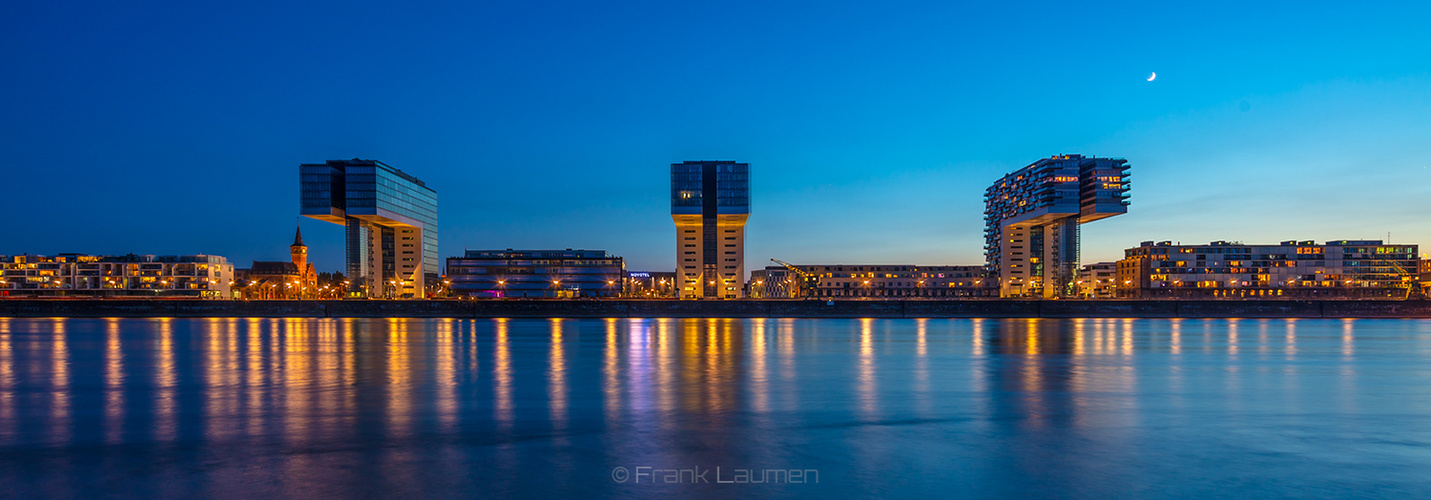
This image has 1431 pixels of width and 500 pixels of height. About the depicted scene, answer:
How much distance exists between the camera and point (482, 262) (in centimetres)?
17400

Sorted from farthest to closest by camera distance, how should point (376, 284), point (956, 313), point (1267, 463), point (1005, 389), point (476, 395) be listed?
1. point (376, 284)
2. point (956, 313)
3. point (1005, 389)
4. point (476, 395)
5. point (1267, 463)

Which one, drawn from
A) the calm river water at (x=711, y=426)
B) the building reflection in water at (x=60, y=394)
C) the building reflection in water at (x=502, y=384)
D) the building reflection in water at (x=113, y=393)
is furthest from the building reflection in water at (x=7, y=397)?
the building reflection in water at (x=502, y=384)

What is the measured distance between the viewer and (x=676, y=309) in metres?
74.6

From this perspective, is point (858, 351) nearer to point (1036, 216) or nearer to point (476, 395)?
point (476, 395)

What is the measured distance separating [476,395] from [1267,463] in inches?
655

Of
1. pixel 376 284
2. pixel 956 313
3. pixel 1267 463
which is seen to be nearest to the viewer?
pixel 1267 463

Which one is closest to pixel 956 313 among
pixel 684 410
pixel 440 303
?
pixel 440 303

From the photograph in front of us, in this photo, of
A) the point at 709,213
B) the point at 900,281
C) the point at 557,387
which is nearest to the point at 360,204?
the point at 709,213

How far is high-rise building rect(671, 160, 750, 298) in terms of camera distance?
166 m

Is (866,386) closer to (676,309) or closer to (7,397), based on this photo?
(7,397)

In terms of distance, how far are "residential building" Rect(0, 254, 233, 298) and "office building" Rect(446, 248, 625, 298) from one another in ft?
209

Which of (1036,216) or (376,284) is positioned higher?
(1036,216)

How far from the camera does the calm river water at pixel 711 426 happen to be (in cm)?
972

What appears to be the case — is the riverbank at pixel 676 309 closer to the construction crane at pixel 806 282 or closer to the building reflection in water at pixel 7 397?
the building reflection in water at pixel 7 397
